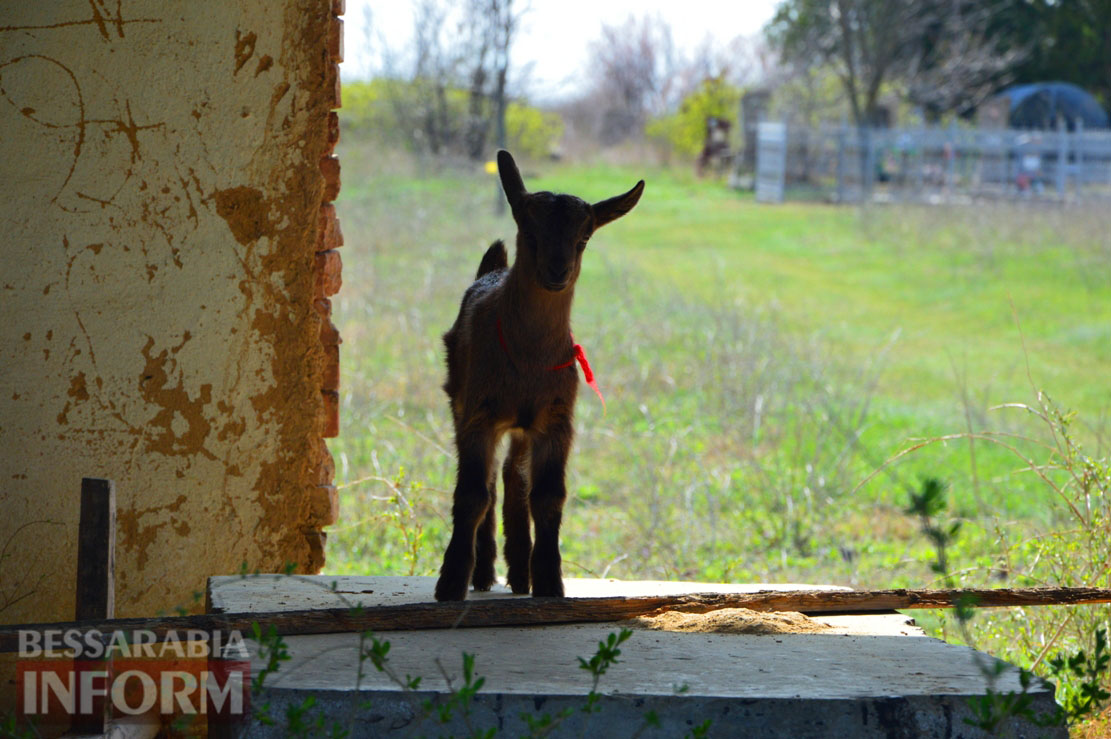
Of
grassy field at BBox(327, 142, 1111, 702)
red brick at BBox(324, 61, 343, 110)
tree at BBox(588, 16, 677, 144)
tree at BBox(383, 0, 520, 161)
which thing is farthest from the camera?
tree at BBox(588, 16, 677, 144)

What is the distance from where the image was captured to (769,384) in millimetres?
9781

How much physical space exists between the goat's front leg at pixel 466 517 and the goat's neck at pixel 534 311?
1.25 ft

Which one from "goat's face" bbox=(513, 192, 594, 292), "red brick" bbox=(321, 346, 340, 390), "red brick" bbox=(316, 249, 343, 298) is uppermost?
"goat's face" bbox=(513, 192, 594, 292)

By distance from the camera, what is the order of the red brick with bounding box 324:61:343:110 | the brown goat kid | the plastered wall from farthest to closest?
the red brick with bounding box 324:61:343:110
the plastered wall
the brown goat kid

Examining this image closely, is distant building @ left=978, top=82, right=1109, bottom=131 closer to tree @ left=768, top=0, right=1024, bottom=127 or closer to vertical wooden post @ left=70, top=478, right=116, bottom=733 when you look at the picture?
tree @ left=768, top=0, right=1024, bottom=127

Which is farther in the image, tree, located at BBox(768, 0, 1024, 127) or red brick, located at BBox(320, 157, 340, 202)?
tree, located at BBox(768, 0, 1024, 127)

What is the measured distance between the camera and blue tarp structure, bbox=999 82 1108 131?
2877cm

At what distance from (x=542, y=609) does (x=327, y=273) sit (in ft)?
6.00

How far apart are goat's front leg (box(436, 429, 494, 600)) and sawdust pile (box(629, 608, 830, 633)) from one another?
59cm

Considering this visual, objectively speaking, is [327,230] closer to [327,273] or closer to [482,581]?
Answer: [327,273]

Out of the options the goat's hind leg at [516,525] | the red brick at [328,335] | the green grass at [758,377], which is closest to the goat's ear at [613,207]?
the goat's hind leg at [516,525]

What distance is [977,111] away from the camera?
3117 centimetres

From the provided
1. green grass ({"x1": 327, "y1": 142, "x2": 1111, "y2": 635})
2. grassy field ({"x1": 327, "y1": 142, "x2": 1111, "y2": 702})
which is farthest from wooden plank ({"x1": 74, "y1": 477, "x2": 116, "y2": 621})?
grassy field ({"x1": 327, "y1": 142, "x2": 1111, "y2": 702})

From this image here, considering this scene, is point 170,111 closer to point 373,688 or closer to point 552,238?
point 552,238
